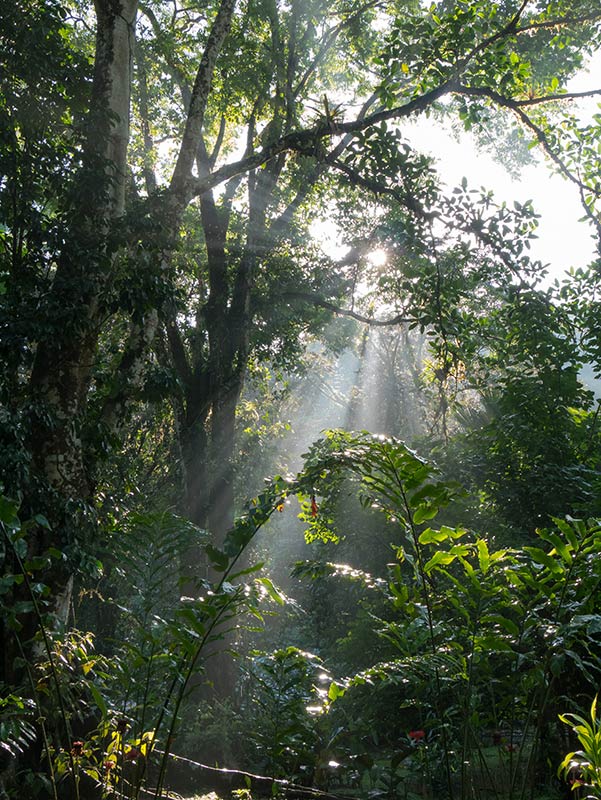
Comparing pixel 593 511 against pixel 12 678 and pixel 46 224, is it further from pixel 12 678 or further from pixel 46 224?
pixel 46 224

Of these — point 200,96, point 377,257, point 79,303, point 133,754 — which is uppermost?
point 377,257

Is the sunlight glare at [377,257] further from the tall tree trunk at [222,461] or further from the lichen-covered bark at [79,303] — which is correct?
the lichen-covered bark at [79,303]

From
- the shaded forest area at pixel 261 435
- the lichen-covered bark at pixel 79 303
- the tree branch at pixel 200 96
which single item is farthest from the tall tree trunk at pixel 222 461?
the lichen-covered bark at pixel 79 303

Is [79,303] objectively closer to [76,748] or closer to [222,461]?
[76,748]

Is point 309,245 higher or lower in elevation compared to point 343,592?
higher

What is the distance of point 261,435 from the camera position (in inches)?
526

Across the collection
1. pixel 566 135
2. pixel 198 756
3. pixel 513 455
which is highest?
pixel 566 135

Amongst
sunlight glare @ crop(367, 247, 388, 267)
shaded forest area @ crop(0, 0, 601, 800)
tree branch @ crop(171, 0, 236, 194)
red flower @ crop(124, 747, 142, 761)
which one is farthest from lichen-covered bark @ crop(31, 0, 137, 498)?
sunlight glare @ crop(367, 247, 388, 267)

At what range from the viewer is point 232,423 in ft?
34.0

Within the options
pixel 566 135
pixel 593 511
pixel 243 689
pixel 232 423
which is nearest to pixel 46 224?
pixel 593 511

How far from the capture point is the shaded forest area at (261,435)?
9.14 ft

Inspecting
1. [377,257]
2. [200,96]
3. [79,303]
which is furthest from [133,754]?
[377,257]

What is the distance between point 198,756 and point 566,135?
8146 mm

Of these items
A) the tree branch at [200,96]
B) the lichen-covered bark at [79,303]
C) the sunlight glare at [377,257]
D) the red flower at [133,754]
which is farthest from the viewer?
the sunlight glare at [377,257]
